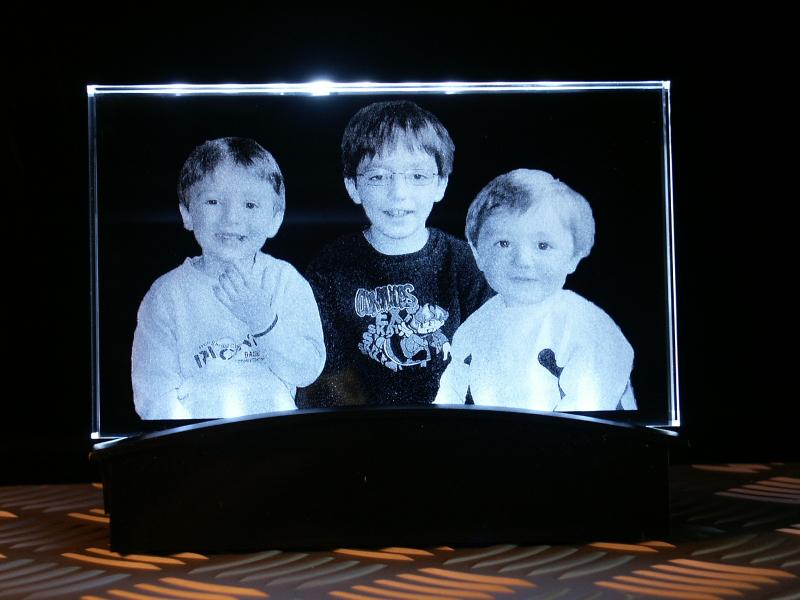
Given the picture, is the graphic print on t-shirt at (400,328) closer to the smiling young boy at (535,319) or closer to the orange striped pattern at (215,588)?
the smiling young boy at (535,319)

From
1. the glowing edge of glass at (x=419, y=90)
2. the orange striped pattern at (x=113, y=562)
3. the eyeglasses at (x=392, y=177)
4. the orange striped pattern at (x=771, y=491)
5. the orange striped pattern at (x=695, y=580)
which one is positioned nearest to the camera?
the orange striped pattern at (x=695, y=580)

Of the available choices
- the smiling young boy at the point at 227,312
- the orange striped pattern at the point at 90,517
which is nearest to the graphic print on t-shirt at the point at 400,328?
the smiling young boy at the point at 227,312

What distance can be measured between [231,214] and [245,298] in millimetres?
414

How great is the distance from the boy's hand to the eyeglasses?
2.25 feet

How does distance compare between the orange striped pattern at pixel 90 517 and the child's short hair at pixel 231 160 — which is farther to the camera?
the child's short hair at pixel 231 160

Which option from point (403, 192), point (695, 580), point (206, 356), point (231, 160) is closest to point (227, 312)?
point (206, 356)

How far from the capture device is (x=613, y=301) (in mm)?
4168

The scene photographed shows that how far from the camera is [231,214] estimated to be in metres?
4.11

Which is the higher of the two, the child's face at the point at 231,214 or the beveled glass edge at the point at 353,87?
the beveled glass edge at the point at 353,87

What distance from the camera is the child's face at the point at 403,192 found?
4148 mm

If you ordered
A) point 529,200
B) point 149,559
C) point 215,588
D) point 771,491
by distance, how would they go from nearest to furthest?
1. point 215,588
2. point 149,559
3. point 771,491
4. point 529,200

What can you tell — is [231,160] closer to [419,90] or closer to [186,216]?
[186,216]

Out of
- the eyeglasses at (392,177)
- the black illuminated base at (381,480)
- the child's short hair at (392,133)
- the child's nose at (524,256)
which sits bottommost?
the black illuminated base at (381,480)

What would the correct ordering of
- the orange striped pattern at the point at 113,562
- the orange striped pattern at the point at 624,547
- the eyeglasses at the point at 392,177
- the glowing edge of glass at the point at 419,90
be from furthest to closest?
the eyeglasses at the point at 392,177 < the glowing edge of glass at the point at 419,90 < the orange striped pattern at the point at 624,547 < the orange striped pattern at the point at 113,562
